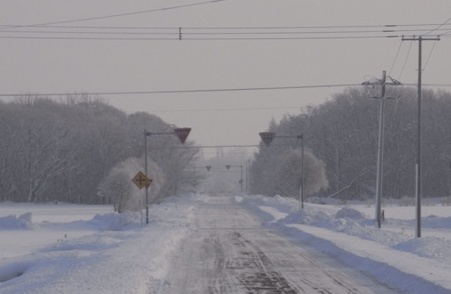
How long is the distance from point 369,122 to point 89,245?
286ft

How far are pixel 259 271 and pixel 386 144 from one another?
3676 inches

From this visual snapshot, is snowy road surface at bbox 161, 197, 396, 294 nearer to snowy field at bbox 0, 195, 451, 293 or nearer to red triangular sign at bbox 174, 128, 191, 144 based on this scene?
snowy field at bbox 0, 195, 451, 293

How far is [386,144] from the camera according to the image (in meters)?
112

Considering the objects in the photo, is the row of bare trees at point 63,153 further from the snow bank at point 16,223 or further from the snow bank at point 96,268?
the snow bank at point 96,268

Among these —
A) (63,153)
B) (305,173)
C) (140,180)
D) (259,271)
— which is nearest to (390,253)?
(259,271)

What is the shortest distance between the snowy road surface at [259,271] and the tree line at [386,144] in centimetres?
7801

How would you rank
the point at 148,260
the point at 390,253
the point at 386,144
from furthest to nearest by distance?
the point at 386,144, the point at 390,253, the point at 148,260

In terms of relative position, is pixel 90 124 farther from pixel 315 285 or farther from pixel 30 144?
pixel 315 285

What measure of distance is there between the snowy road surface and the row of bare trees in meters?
80.0

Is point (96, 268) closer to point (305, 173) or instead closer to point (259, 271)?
point (259, 271)

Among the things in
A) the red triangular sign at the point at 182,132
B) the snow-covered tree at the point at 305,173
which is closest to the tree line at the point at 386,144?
the snow-covered tree at the point at 305,173

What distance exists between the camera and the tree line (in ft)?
363

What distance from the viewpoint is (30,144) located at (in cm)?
11350

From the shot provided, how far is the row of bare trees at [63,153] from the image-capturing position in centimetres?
11319
